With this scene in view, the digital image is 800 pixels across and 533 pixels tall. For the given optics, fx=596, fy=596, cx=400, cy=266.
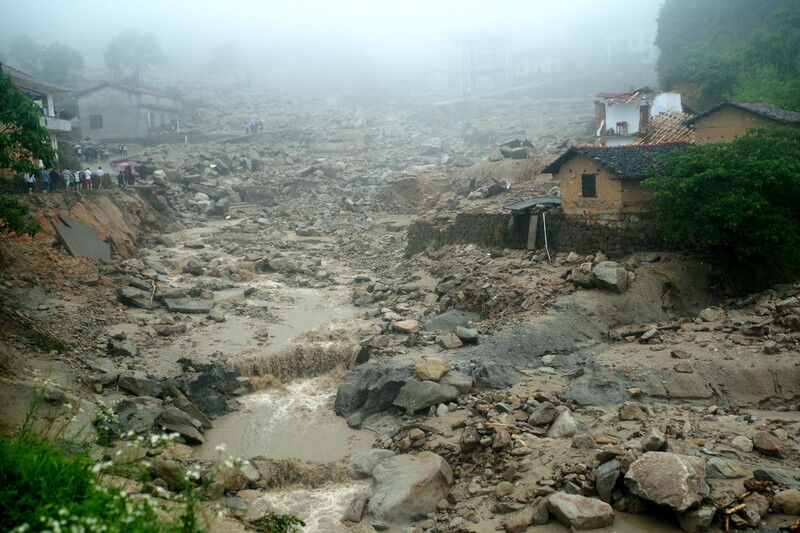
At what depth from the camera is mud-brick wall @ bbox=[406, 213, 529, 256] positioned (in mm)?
20391

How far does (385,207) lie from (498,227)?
1454cm

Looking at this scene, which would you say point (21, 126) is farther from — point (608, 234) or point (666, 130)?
point (666, 130)

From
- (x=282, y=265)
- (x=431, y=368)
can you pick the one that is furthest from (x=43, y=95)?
(x=431, y=368)

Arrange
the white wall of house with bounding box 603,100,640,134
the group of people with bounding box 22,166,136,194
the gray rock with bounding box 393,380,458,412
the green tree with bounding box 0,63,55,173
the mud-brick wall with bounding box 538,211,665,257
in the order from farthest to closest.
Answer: the white wall of house with bounding box 603,100,640,134
the group of people with bounding box 22,166,136,194
the mud-brick wall with bounding box 538,211,665,257
the green tree with bounding box 0,63,55,173
the gray rock with bounding box 393,380,458,412

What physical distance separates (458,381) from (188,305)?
1086cm

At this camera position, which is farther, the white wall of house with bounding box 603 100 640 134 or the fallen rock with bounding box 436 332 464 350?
the white wall of house with bounding box 603 100 640 134

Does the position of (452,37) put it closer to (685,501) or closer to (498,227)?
(498,227)

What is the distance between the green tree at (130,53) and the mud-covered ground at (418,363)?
4458 cm

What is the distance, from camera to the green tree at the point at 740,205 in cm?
1509

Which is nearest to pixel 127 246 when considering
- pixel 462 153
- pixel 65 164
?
Result: pixel 65 164

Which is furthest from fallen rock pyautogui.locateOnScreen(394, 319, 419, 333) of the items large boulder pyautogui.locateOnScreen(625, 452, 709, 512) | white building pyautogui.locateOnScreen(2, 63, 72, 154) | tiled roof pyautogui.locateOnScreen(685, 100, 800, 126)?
white building pyautogui.locateOnScreen(2, 63, 72, 154)

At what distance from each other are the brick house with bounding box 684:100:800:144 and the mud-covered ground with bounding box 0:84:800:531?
23.8ft

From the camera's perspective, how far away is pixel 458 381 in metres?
13.5

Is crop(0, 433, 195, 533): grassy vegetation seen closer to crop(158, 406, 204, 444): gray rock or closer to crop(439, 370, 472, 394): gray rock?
crop(158, 406, 204, 444): gray rock
